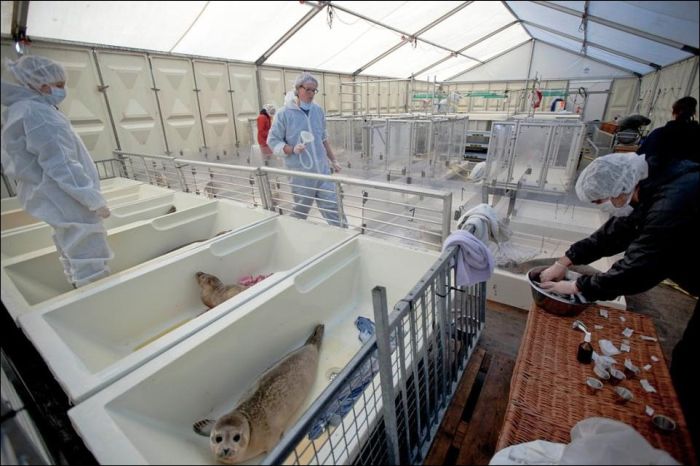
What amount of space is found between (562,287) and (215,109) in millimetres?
5026

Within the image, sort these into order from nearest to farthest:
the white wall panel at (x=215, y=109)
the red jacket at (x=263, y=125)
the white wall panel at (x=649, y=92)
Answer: the red jacket at (x=263, y=125) → the white wall panel at (x=215, y=109) → the white wall panel at (x=649, y=92)

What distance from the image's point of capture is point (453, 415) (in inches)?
54.1

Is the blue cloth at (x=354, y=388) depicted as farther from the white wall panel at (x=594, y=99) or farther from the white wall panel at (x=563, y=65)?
the white wall panel at (x=563, y=65)

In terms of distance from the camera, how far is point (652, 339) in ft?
4.08

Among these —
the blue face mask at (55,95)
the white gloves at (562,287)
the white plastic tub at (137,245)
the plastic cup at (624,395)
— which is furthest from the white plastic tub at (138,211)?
the plastic cup at (624,395)

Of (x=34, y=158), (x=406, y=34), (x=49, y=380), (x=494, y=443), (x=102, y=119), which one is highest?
(x=406, y=34)

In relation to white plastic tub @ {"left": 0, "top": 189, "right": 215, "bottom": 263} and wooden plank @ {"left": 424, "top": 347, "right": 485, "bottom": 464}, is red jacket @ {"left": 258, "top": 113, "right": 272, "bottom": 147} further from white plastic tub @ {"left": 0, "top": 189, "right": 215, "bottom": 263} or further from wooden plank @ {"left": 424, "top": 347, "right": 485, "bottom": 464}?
wooden plank @ {"left": 424, "top": 347, "right": 485, "bottom": 464}

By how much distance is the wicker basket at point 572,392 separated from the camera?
0.95m

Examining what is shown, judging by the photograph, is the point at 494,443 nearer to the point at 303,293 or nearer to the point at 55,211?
the point at 303,293

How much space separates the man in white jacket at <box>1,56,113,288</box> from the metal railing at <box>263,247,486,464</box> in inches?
36.1

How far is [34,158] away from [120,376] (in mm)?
795

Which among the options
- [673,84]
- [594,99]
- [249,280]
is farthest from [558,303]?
[594,99]

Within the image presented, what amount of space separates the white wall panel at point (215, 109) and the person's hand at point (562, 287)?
453cm

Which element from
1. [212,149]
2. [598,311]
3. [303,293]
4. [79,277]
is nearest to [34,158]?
[79,277]
